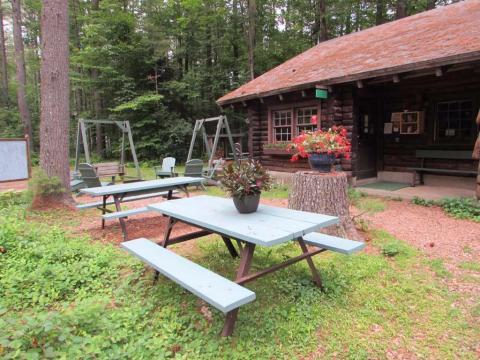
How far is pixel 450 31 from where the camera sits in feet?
22.5

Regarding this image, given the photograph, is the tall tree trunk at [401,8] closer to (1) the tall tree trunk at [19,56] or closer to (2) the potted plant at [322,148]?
(2) the potted plant at [322,148]

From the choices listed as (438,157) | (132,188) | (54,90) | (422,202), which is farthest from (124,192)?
(438,157)

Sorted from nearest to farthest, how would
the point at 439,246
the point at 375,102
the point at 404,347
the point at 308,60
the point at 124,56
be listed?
the point at 404,347, the point at 439,246, the point at 375,102, the point at 308,60, the point at 124,56

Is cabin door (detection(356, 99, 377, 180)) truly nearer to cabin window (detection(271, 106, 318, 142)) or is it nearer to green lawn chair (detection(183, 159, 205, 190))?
cabin window (detection(271, 106, 318, 142))

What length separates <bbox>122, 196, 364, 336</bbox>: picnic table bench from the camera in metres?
2.02

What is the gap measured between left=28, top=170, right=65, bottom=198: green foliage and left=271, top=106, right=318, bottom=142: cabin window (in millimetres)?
5987

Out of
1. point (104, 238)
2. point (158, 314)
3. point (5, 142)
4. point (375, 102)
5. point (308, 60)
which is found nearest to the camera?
point (158, 314)

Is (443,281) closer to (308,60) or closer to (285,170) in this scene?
(285,170)

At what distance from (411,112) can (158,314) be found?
7.92 metres

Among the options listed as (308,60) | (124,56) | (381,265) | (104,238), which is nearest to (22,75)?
(124,56)

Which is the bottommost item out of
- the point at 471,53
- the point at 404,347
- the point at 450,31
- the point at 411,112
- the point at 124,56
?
the point at 404,347

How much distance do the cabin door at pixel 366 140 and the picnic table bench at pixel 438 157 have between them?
3.87ft

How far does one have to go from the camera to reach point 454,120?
7332mm

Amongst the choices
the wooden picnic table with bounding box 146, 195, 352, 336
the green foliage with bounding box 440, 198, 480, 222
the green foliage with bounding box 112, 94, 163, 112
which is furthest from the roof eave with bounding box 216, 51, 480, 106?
the green foliage with bounding box 112, 94, 163, 112
